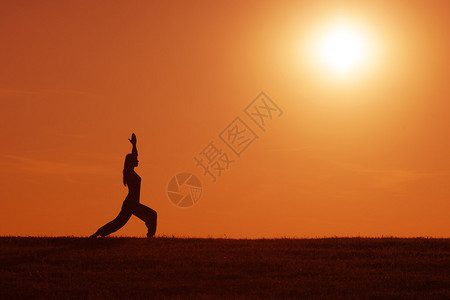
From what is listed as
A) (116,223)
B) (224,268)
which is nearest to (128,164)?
(116,223)

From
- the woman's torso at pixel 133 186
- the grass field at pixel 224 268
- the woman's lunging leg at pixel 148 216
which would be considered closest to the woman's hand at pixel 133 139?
the woman's torso at pixel 133 186

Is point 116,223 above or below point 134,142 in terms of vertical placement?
below

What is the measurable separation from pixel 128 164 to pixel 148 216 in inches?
92.5

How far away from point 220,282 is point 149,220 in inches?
371

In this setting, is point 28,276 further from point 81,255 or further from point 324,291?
point 324,291

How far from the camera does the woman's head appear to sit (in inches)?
1196

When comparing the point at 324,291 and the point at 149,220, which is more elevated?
the point at 149,220

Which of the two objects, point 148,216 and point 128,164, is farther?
point 148,216

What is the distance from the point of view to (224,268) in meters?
23.7

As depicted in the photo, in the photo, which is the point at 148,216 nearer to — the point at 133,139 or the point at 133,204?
the point at 133,204

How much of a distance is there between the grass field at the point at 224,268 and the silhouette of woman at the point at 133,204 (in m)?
1.30

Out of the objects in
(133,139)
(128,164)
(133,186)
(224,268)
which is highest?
(133,139)

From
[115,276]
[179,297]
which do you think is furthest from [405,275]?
[115,276]

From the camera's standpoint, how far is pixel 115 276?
2258 cm
